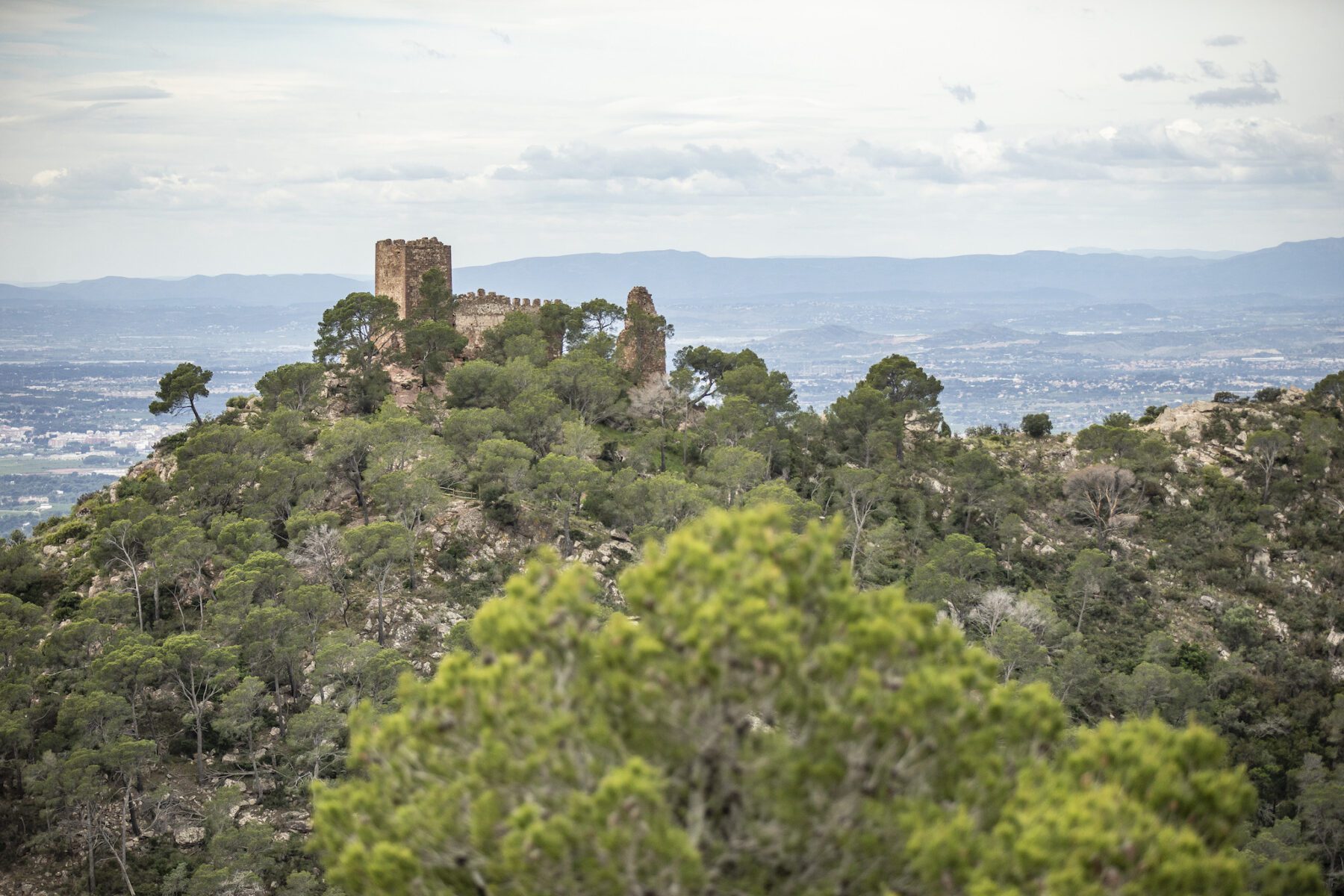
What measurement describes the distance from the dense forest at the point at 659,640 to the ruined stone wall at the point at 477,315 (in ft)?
5.81

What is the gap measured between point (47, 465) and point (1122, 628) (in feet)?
414

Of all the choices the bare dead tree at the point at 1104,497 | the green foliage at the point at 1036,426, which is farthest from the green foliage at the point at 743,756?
the green foliage at the point at 1036,426

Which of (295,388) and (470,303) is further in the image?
(470,303)

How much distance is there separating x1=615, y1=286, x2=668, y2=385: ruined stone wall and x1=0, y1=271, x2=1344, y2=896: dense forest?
247mm

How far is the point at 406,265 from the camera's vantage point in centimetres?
4991

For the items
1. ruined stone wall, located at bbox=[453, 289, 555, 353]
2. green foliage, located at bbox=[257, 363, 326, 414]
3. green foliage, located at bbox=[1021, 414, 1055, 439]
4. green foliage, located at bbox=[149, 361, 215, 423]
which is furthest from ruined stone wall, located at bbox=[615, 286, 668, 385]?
green foliage, located at bbox=[1021, 414, 1055, 439]

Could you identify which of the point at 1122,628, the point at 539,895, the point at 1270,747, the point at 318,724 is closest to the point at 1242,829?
the point at 1270,747

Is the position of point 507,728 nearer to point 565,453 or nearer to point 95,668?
point 95,668

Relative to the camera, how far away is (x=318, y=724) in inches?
1019

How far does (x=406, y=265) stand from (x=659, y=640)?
142 ft

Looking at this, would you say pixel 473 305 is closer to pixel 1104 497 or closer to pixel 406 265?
pixel 406 265

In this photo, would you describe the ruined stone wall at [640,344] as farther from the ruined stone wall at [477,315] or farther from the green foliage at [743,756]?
the green foliage at [743,756]

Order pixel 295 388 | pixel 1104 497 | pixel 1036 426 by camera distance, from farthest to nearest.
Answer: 1. pixel 1036 426
2. pixel 1104 497
3. pixel 295 388

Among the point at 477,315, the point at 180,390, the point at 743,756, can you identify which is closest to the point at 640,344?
the point at 477,315
